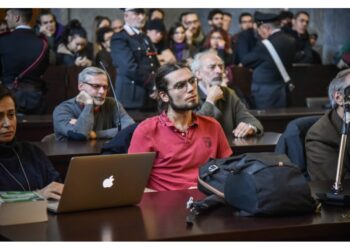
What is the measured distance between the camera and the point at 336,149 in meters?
4.03

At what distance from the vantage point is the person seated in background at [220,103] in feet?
17.6

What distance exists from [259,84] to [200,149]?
14.6 feet

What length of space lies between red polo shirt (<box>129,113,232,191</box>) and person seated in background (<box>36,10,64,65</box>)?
16.0ft

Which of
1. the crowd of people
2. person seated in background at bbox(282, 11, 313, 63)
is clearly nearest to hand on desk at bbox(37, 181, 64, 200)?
the crowd of people

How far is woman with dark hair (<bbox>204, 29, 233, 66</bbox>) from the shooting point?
30.7 feet

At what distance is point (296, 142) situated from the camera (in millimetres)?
4059

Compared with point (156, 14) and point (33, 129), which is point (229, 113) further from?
point (156, 14)

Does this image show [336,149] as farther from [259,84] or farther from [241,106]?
[259,84]

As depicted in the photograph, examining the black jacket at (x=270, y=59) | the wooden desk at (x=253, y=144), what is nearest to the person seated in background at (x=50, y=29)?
the black jacket at (x=270, y=59)

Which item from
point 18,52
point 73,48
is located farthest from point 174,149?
point 73,48

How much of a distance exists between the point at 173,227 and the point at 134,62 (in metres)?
4.73

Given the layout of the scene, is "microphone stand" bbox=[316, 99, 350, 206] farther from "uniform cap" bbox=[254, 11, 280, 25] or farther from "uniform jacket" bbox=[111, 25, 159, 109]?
"uniform cap" bbox=[254, 11, 280, 25]

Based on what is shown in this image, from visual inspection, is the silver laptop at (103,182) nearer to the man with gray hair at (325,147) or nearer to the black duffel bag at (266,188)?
the black duffel bag at (266,188)

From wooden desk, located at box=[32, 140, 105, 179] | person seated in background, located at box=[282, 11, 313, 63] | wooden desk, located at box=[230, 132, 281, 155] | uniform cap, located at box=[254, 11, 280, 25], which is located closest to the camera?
wooden desk, located at box=[32, 140, 105, 179]
